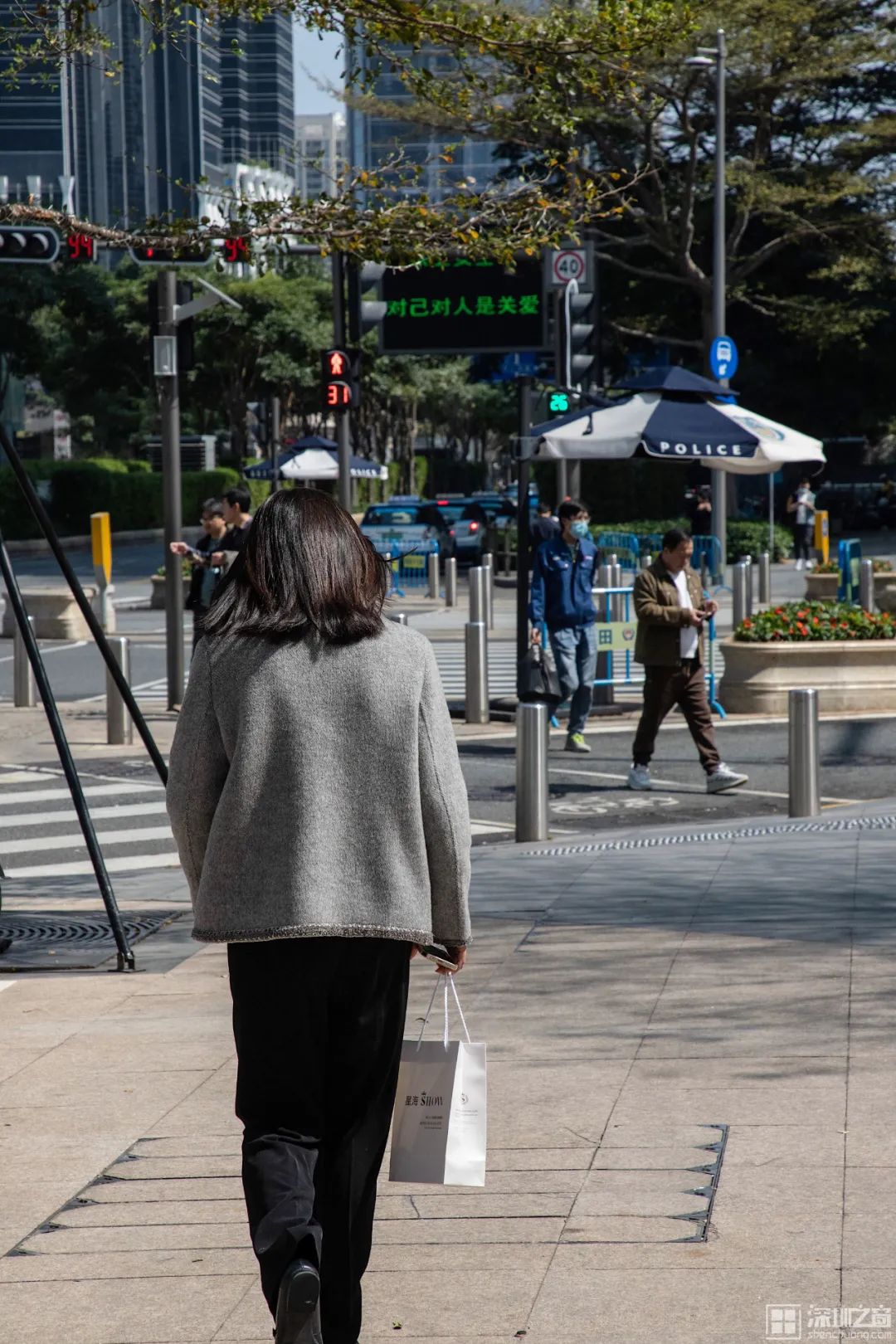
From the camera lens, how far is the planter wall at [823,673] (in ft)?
53.1

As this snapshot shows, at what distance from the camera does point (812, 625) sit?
16219 millimetres

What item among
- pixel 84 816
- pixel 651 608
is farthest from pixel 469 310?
pixel 84 816

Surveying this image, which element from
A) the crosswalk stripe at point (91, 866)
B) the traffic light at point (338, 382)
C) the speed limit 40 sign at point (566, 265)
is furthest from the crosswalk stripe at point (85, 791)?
the traffic light at point (338, 382)

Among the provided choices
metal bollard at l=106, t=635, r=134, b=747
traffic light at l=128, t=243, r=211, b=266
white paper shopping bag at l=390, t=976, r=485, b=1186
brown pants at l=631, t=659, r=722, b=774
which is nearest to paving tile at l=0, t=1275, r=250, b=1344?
white paper shopping bag at l=390, t=976, r=485, b=1186

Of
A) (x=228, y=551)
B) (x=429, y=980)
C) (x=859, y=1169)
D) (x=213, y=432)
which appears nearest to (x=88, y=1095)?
(x=429, y=980)

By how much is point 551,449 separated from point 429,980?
9.90m

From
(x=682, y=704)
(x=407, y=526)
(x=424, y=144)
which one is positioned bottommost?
(x=682, y=704)

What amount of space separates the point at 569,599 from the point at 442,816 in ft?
36.5

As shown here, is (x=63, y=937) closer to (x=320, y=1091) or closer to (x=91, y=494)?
(x=320, y=1091)

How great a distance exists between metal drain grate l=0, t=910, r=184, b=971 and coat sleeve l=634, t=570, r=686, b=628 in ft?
14.1

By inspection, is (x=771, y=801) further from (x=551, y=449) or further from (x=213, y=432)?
(x=213, y=432)

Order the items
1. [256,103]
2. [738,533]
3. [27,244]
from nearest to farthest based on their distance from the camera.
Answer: [27,244] → [738,533] → [256,103]

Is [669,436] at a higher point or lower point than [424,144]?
lower

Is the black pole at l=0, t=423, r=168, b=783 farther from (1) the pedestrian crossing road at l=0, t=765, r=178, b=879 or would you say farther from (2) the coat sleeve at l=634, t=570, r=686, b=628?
(2) the coat sleeve at l=634, t=570, r=686, b=628
